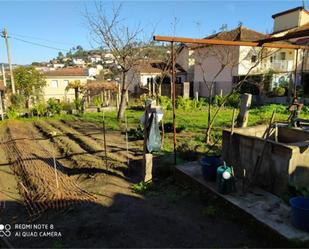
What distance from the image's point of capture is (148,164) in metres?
5.76

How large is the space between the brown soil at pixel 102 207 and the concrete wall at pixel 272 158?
1.12 metres

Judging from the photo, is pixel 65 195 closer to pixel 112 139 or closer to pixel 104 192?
pixel 104 192

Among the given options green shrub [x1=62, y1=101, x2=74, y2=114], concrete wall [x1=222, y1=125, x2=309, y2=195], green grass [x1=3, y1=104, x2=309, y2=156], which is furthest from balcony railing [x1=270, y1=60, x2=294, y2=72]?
concrete wall [x1=222, y1=125, x2=309, y2=195]

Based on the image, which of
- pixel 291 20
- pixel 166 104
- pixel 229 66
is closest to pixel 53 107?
pixel 166 104

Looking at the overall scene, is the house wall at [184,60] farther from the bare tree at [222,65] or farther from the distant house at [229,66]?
the bare tree at [222,65]

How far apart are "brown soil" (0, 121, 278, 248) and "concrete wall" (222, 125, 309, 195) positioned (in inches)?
44.2

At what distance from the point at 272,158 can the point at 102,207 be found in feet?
10.5

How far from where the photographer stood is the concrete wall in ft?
14.4

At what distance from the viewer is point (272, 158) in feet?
15.2

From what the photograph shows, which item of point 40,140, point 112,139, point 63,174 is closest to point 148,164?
point 63,174

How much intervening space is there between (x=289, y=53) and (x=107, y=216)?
2407cm

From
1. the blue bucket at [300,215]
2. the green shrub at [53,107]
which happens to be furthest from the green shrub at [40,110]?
the blue bucket at [300,215]

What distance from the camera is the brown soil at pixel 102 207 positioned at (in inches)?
149

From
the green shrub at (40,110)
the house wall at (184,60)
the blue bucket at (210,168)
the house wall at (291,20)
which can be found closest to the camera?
the blue bucket at (210,168)
